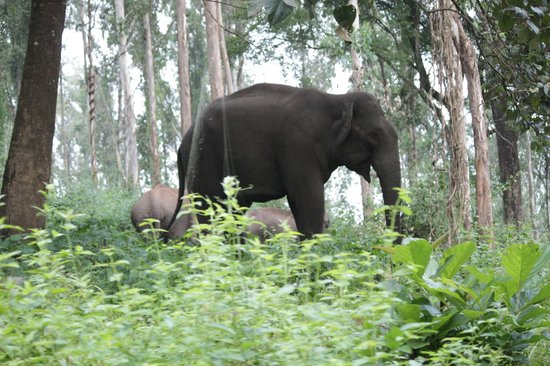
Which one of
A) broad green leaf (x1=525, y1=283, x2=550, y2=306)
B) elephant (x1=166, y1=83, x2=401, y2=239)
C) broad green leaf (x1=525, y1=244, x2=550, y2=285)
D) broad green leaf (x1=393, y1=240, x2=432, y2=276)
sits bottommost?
broad green leaf (x1=525, y1=283, x2=550, y2=306)

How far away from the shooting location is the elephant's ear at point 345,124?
10086 millimetres

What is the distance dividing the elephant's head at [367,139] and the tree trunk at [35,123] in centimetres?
307

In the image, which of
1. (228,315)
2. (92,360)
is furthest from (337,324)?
(92,360)

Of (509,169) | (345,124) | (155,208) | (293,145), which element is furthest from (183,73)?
(345,124)

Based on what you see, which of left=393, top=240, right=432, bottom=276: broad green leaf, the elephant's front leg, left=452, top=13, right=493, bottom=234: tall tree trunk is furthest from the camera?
left=452, top=13, right=493, bottom=234: tall tree trunk

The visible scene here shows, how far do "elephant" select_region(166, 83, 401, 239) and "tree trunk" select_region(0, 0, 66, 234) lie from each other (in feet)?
6.94

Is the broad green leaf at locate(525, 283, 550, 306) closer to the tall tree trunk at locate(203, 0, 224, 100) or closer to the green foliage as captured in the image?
the green foliage

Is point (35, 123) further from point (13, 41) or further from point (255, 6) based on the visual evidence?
point (13, 41)

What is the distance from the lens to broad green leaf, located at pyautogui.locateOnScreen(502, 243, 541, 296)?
5270 mm

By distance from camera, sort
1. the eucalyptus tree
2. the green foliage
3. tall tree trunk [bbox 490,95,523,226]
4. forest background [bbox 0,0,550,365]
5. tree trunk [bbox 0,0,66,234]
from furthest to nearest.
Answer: the eucalyptus tree < tall tree trunk [bbox 490,95,523,226] < tree trunk [bbox 0,0,66,234] < the green foliage < forest background [bbox 0,0,550,365]

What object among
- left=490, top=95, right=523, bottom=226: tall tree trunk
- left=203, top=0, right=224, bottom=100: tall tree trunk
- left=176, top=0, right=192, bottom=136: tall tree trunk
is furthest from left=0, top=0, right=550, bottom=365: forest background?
left=176, top=0, right=192, bottom=136: tall tree trunk

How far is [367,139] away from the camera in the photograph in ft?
33.3

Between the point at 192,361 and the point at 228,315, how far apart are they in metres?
0.29

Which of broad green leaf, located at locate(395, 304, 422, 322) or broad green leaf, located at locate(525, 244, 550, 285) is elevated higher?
broad green leaf, located at locate(525, 244, 550, 285)
